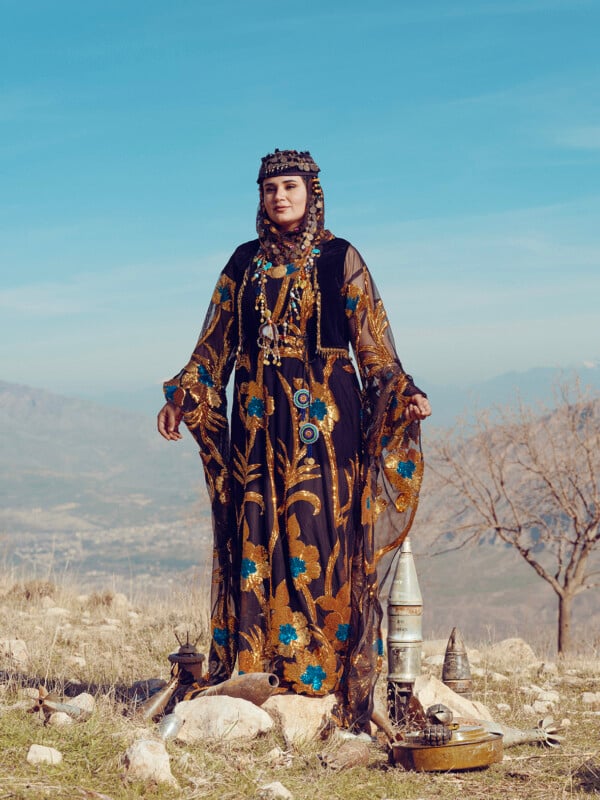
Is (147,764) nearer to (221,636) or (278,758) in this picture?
(278,758)

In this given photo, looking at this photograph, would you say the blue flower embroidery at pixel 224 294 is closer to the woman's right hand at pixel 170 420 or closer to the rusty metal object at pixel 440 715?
the woman's right hand at pixel 170 420

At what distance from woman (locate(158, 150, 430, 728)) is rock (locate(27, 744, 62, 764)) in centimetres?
163

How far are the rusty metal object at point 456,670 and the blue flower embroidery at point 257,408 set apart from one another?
1.75 metres

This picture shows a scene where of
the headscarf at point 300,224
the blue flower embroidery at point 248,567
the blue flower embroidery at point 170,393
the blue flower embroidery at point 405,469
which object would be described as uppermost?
the headscarf at point 300,224

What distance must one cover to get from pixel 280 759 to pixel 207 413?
201cm

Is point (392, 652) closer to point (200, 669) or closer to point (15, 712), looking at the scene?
point (200, 669)

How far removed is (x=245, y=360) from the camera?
20.5 ft

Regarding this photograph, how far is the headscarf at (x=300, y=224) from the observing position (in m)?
6.16

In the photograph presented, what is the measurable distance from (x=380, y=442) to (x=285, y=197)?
1.46 meters

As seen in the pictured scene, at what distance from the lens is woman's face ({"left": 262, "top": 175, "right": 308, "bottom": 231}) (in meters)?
6.11

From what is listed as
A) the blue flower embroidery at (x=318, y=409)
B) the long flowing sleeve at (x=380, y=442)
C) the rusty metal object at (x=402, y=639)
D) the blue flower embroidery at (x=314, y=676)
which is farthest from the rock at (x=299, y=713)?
the blue flower embroidery at (x=318, y=409)

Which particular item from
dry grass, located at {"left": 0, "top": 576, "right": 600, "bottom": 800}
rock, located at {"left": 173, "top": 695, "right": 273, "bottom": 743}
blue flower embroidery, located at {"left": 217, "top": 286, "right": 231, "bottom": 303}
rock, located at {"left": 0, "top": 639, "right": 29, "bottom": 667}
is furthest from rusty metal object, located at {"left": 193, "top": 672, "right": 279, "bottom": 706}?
rock, located at {"left": 0, "top": 639, "right": 29, "bottom": 667}

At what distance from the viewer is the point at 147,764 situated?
4426mm

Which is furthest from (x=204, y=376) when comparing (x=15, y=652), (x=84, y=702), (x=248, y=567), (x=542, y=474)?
(x=542, y=474)
